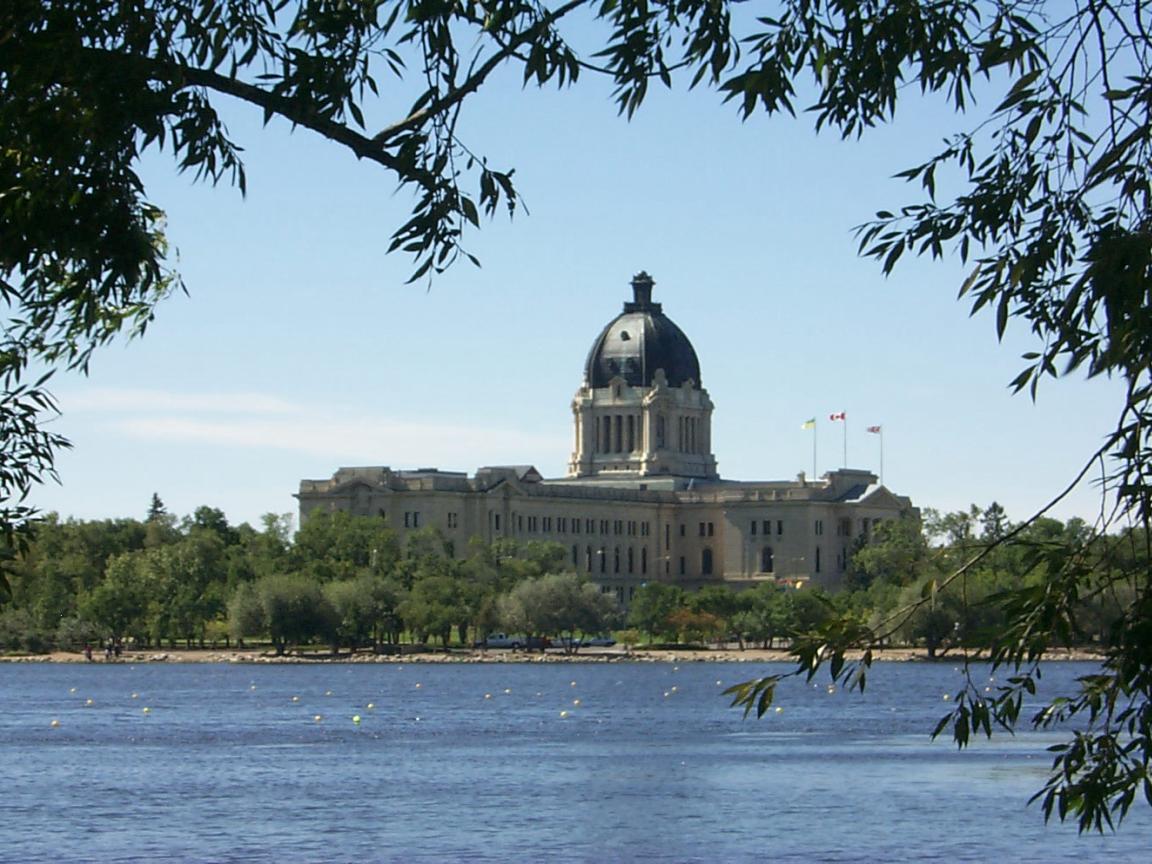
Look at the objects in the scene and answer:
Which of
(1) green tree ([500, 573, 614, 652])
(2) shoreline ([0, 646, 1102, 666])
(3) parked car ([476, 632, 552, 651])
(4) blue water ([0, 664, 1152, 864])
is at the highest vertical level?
(1) green tree ([500, 573, 614, 652])

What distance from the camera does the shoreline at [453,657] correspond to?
135 m

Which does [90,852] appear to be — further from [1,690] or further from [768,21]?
[1,690]

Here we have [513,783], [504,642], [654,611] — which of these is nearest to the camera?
[513,783]

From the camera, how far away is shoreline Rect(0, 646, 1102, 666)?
135000 millimetres

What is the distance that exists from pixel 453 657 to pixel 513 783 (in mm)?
88389

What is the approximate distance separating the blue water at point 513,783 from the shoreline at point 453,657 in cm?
4053

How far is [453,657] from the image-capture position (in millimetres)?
139750

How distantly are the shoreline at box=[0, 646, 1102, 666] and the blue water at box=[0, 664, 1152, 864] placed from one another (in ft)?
133

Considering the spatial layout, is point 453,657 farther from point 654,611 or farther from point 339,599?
point 654,611

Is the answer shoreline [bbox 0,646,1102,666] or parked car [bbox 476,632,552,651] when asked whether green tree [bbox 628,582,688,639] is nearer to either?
shoreline [bbox 0,646,1102,666]

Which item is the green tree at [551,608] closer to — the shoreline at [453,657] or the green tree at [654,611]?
the shoreline at [453,657]

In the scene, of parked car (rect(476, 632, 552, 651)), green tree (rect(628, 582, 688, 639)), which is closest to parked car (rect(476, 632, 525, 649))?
parked car (rect(476, 632, 552, 651))

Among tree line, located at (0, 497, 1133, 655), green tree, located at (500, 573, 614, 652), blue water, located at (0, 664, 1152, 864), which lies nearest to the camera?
blue water, located at (0, 664, 1152, 864)

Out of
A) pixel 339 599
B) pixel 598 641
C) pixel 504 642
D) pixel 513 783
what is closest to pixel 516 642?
pixel 504 642
